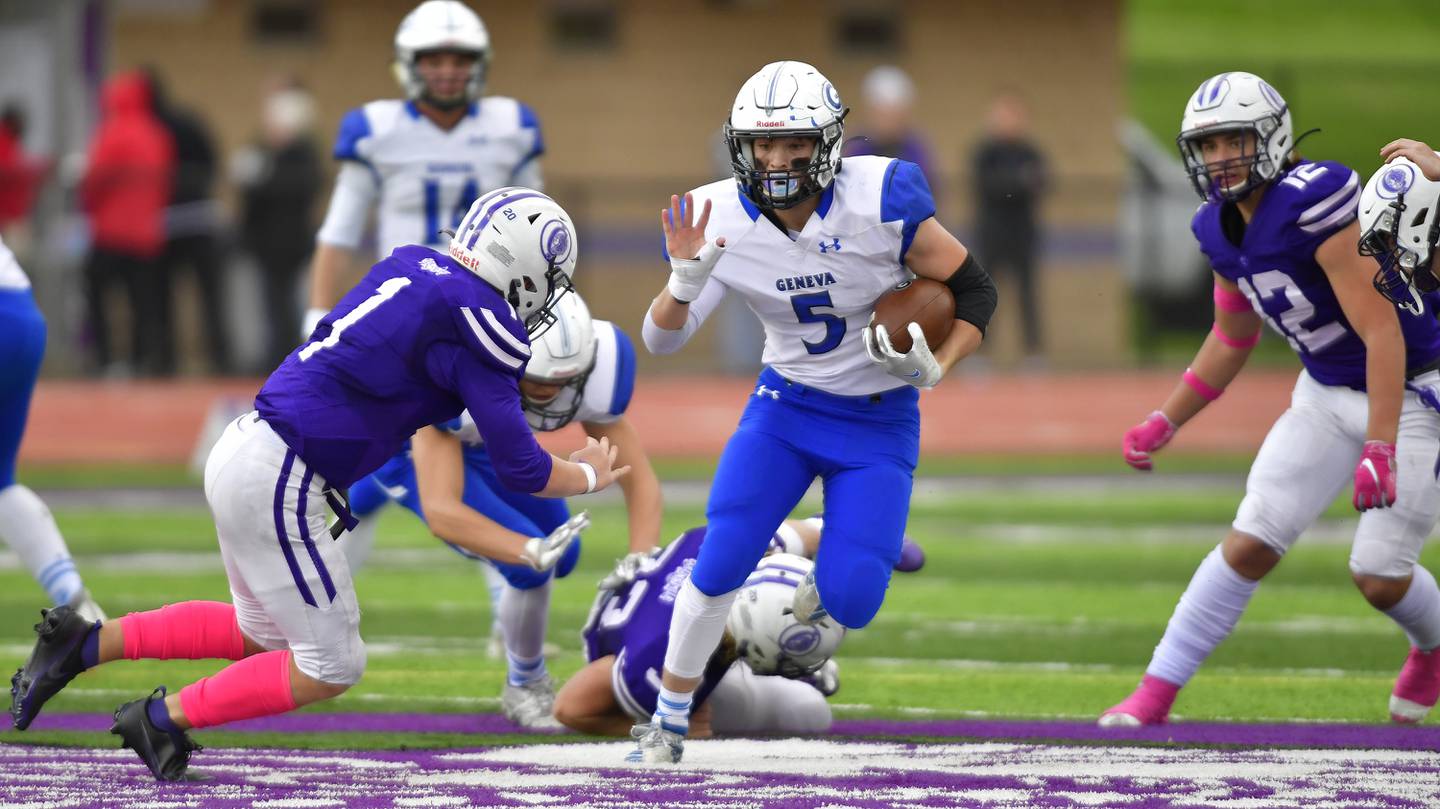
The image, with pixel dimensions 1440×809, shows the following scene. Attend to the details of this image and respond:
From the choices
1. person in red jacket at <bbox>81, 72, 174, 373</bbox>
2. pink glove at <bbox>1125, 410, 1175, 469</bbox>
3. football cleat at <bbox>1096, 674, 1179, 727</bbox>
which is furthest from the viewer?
person in red jacket at <bbox>81, 72, 174, 373</bbox>

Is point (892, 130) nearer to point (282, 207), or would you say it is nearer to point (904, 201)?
point (282, 207)

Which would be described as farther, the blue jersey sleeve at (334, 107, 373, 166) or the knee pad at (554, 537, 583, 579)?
the blue jersey sleeve at (334, 107, 373, 166)

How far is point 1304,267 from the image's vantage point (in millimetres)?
5727

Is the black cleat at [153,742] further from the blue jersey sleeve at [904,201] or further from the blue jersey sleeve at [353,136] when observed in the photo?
the blue jersey sleeve at [353,136]

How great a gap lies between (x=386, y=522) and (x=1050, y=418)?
5.48 meters

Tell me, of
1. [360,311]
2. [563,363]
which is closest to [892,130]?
[563,363]

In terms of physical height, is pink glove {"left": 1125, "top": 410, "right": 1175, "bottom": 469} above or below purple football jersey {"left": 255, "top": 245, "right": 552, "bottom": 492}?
below

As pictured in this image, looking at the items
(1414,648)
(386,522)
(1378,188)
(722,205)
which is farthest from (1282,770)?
(386,522)

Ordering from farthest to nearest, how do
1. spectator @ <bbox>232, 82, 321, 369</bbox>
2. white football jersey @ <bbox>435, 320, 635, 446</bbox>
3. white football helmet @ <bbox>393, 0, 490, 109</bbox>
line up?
spectator @ <bbox>232, 82, 321, 369</bbox>
white football helmet @ <bbox>393, 0, 490, 109</bbox>
white football jersey @ <bbox>435, 320, 635, 446</bbox>

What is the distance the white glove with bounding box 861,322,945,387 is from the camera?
519 cm

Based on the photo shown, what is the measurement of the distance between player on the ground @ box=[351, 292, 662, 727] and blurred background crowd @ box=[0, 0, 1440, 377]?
924cm

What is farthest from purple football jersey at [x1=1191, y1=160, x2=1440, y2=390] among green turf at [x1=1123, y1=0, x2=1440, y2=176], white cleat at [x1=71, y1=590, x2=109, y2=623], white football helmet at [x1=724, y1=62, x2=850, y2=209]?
green turf at [x1=1123, y1=0, x2=1440, y2=176]

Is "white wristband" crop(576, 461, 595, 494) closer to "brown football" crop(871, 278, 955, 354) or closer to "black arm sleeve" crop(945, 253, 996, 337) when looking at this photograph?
"brown football" crop(871, 278, 955, 354)

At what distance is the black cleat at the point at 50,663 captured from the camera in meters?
5.20
